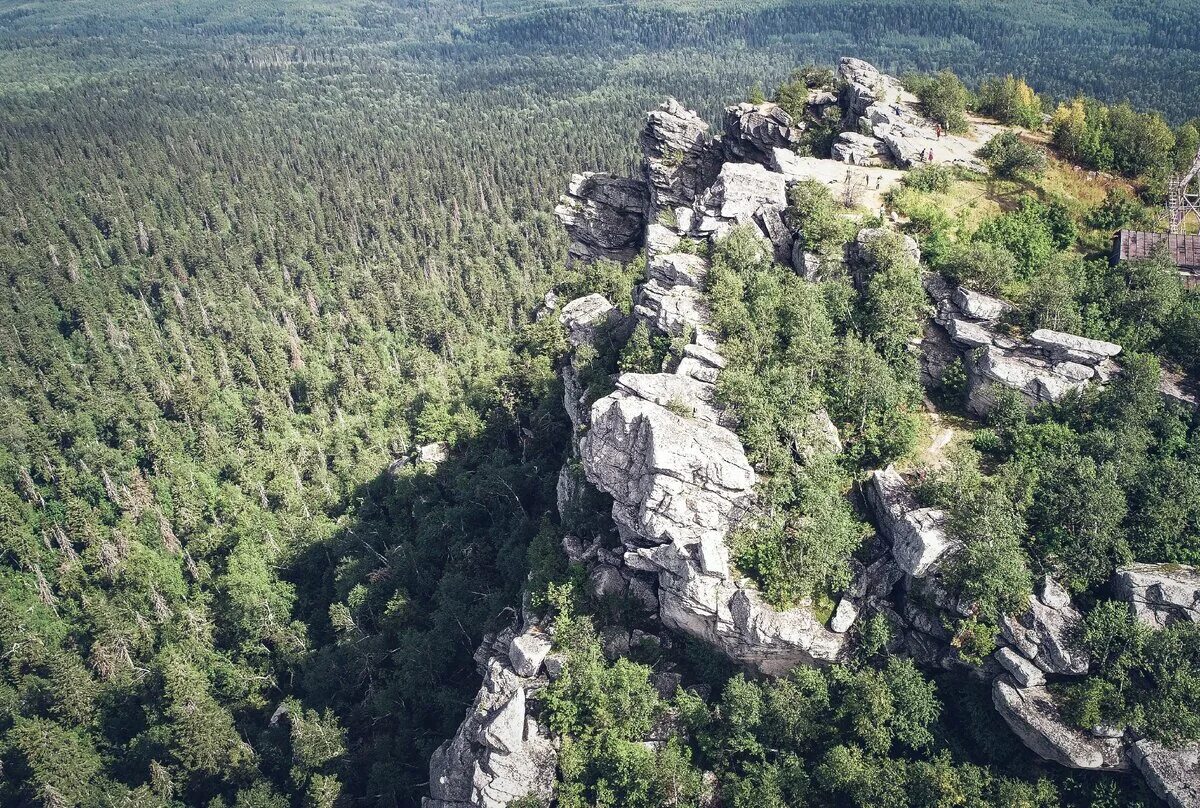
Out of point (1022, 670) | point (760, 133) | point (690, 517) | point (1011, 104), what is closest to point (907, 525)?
point (1022, 670)

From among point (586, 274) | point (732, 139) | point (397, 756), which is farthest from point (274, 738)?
point (732, 139)

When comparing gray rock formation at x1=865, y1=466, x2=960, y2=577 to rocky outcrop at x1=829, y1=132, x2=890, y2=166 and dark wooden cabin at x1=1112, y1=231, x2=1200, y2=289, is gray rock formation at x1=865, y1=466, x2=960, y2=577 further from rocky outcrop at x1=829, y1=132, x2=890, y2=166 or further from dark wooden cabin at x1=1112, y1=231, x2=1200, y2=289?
rocky outcrop at x1=829, y1=132, x2=890, y2=166

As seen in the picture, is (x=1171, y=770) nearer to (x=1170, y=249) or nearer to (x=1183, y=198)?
(x=1170, y=249)

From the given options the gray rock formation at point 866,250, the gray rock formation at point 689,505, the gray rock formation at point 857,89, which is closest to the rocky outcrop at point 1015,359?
the gray rock formation at point 866,250

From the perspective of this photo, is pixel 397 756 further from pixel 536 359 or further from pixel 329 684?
pixel 536 359

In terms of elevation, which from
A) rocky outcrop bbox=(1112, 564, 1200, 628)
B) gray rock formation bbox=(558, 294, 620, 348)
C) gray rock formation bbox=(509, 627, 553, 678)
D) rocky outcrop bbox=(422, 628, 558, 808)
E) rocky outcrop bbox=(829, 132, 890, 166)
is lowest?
rocky outcrop bbox=(422, 628, 558, 808)

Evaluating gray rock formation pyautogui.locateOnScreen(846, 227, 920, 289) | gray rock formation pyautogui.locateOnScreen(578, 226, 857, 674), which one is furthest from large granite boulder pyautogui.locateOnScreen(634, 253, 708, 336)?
gray rock formation pyautogui.locateOnScreen(846, 227, 920, 289)
